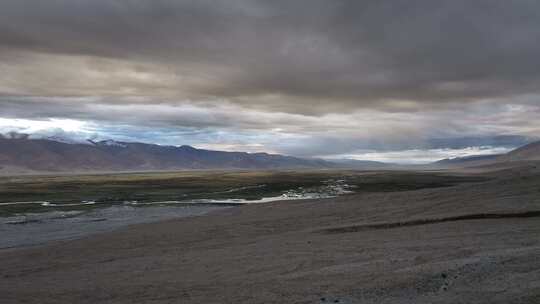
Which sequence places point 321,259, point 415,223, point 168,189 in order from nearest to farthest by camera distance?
point 321,259 < point 415,223 < point 168,189

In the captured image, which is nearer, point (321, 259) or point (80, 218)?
point (321, 259)

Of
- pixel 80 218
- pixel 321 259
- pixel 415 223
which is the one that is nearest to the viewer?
pixel 321 259

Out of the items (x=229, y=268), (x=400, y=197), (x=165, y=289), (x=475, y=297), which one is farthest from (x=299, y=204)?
(x=475, y=297)

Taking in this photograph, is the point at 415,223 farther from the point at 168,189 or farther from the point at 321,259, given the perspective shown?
the point at 168,189

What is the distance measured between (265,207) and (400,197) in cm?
1010

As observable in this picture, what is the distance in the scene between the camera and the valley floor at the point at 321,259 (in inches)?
396

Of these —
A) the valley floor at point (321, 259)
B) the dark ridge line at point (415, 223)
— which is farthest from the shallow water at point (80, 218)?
the dark ridge line at point (415, 223)

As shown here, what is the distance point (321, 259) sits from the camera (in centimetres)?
1407

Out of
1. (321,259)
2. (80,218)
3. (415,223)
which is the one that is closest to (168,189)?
(80,218)

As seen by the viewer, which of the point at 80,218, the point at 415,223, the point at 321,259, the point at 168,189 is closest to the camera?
the point at 321,259

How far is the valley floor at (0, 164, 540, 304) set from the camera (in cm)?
1005

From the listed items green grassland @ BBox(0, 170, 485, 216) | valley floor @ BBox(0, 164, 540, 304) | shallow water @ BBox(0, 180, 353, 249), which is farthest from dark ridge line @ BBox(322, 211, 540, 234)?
green grassland @ BBox(0, 170, 485, 216)

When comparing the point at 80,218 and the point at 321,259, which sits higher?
the point at 321,259

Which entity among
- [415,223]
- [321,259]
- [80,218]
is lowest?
[80,218]
